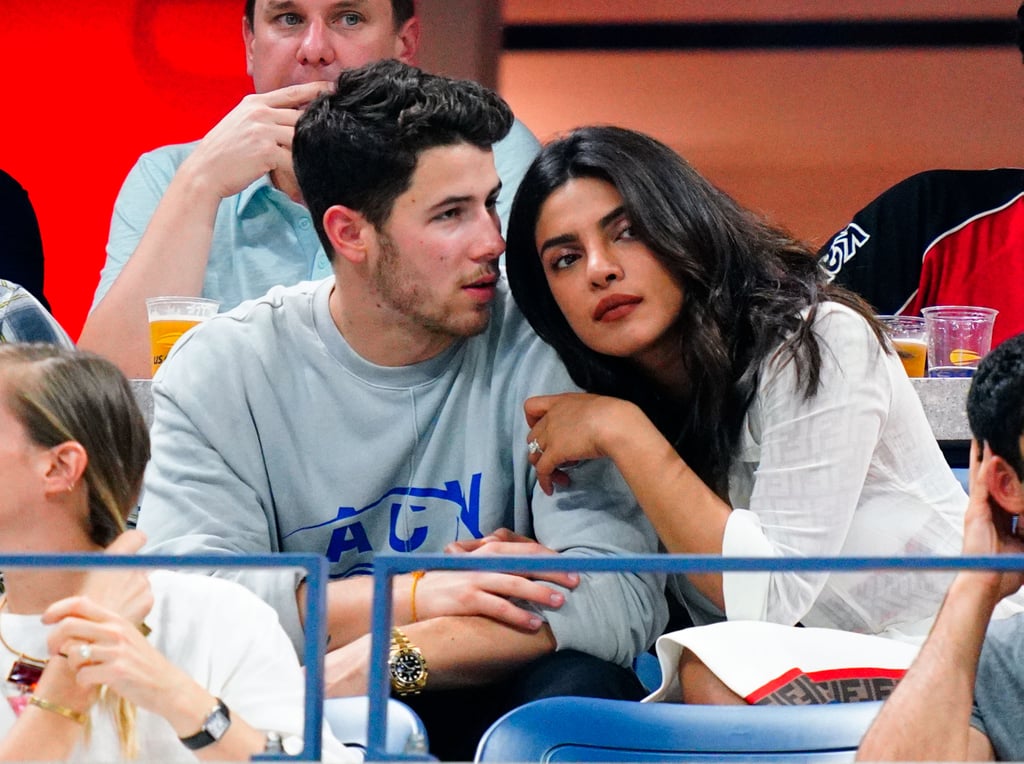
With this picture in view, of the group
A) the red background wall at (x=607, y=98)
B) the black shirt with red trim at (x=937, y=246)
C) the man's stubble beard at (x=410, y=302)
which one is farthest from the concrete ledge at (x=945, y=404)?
the red background wall at (x=607, y=98)

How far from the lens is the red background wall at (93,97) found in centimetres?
306

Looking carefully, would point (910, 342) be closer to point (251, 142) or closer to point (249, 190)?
point (251, 142)

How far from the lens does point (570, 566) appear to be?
0.70m

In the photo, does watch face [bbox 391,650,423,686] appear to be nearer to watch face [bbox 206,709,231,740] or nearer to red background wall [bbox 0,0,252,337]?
watch face [bbox 206,709,231,740]

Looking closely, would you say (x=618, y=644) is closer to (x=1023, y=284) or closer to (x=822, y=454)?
(x=822, y=454)

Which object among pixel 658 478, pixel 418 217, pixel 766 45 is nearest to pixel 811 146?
pixel 766 45

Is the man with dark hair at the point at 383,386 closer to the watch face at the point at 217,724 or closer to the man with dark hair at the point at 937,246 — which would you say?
the watch face at the point at 217,724

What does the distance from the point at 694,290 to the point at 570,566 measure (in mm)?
891

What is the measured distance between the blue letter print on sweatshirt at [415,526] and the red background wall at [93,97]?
5.55 ft

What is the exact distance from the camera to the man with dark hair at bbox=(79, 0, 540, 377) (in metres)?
2.04

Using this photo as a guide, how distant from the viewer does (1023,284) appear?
2396 mm

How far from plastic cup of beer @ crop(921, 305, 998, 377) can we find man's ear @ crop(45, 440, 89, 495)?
3.65ft

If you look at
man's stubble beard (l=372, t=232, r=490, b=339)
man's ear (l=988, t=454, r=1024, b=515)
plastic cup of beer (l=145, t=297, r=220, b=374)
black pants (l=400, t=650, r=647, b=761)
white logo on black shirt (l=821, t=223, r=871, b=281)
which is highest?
white logo on black shirt (l=821, t=223, r=871, b=281)

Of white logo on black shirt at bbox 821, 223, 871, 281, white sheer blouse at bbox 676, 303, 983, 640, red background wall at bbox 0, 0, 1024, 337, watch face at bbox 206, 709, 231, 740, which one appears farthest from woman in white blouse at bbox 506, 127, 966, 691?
red background wall at bbox 0, 0, 1024, 337
